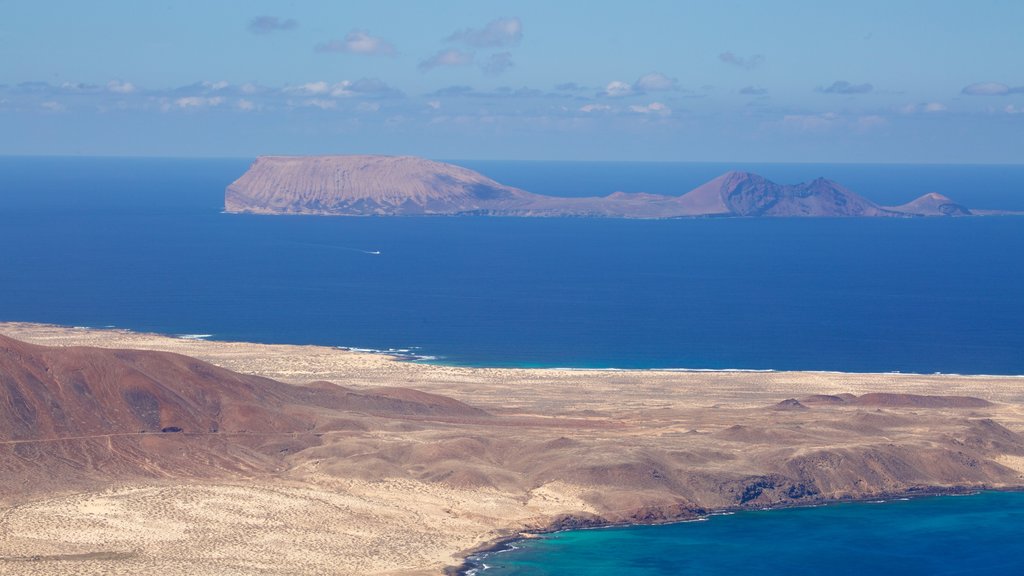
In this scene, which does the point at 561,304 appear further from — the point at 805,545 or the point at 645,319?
the point at 805,545

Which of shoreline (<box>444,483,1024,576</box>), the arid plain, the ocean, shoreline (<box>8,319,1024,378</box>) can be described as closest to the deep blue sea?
the ocean

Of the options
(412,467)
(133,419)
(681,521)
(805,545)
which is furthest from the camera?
(133,419)

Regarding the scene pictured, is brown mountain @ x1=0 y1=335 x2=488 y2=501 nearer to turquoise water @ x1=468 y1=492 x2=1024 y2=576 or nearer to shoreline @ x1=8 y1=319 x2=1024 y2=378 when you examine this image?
turquoise water @ x1=468 y1=492 x2=1024 y2=576

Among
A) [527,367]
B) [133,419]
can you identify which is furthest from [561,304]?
[133,419]

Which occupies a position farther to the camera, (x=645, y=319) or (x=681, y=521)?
(x=645, y=319)

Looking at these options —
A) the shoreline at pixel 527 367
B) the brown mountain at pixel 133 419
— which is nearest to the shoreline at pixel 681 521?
the brown mountain at pixel 133 419

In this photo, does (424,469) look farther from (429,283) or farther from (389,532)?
(429,283)

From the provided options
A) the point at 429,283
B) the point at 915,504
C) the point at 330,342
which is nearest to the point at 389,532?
the point at 915,504
